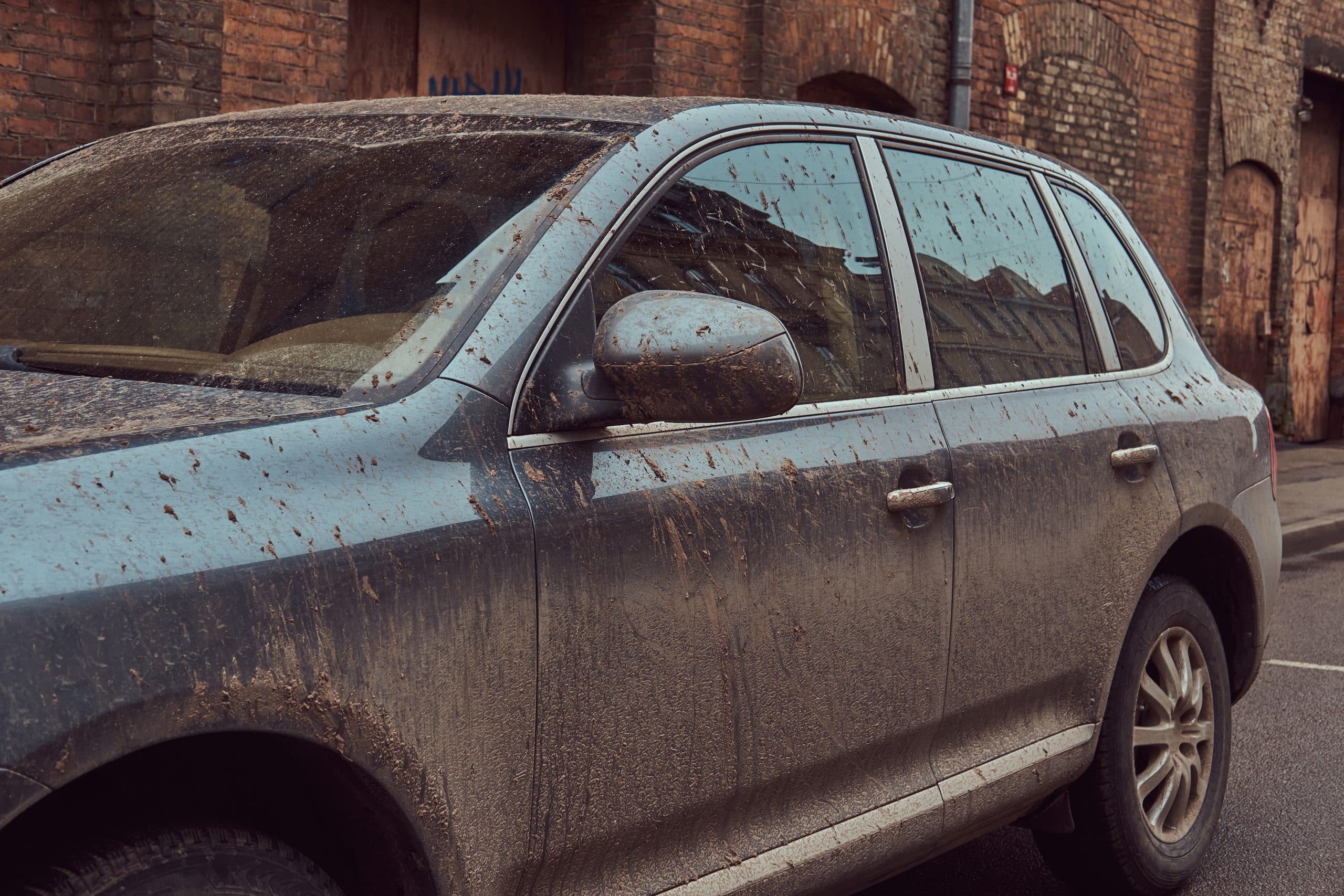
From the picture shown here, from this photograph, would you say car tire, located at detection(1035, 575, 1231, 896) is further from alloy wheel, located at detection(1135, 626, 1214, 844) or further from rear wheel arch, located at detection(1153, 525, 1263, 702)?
rear wheel arch, located at detection(1153, 525, 1263, 702)

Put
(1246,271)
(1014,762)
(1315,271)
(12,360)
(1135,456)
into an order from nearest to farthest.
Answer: (12,360) < (1014,762) < (1135,456) < (1246,271) < (1315,271)

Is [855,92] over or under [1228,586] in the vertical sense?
over

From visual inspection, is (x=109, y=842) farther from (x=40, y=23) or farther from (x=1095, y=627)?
(x=40, y=23)

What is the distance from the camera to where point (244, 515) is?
6.28 feet

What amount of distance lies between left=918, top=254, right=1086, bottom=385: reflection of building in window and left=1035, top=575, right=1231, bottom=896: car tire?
64 centimetres

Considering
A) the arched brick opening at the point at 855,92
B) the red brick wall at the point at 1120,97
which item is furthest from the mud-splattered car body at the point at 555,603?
the red brick wall at the point at 1120,97

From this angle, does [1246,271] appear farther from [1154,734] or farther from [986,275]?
[986,275]

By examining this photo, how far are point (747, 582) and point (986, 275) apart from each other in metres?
1.20

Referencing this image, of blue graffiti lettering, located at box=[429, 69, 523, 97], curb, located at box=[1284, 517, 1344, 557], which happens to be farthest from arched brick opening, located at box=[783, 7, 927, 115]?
curb, located at box=[1284, 517, 1344, 557]

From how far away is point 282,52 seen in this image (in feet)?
27.6

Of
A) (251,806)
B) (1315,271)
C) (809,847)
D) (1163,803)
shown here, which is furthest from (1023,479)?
(1315,271)

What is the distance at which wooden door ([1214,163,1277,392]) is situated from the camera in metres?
17.9

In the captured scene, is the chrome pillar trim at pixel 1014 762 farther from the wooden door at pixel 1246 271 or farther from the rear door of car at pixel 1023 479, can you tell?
the wooden door at pixel 1246 271

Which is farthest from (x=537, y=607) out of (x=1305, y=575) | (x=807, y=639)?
(x=1305, y=575)
